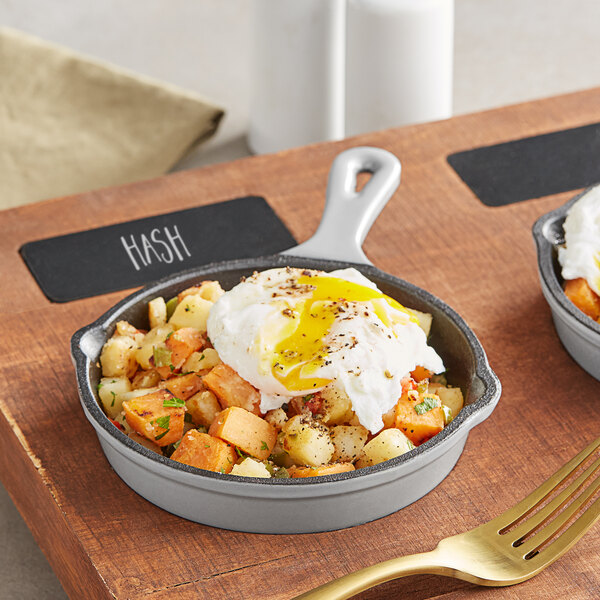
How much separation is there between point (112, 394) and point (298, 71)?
1.40 m

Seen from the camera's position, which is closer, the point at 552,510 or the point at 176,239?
the point at 552,510

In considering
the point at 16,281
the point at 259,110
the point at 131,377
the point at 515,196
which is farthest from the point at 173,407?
the point at 259,110

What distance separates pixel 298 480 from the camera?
135 centimetres

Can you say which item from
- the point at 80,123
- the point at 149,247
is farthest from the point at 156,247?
the point at 80,123

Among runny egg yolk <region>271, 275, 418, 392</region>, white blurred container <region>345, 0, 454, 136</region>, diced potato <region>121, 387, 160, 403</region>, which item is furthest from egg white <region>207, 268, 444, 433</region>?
white blurred container <region>345, 0, 454, 136</region>

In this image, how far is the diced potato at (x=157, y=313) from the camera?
1676 mm

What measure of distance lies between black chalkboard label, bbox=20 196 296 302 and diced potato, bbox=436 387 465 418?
1.94 feet

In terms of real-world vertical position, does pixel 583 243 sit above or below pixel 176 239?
above

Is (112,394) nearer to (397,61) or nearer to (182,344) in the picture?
(182,344)

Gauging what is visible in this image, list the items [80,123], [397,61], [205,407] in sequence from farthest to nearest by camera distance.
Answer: [80,123] < [397,61] < [205,407]

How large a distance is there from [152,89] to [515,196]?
4.24ft

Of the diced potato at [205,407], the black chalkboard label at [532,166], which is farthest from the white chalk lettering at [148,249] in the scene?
the black chalkboard label at [532,166]

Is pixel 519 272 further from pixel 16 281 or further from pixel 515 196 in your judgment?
pixel 16 281

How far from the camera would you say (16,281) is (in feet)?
6.53
